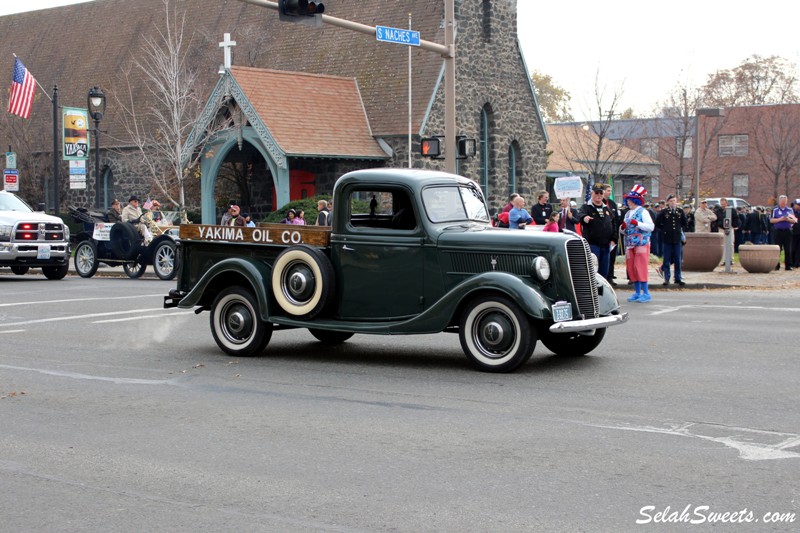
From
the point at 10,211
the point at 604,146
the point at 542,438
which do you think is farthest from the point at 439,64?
the point at 542,438

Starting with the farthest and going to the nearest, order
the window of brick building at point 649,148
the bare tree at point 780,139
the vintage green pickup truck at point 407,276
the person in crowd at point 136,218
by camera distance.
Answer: the window of brick building at point 649,148 → the bare tree at point 780,139 → the person in crowd at point 136,218 → the vintage green pickup truck at point 407,276

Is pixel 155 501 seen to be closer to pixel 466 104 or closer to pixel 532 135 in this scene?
pixel 466 104

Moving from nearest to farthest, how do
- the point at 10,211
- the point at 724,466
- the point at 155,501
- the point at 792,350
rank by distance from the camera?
the point at 155,501
the point at 724,466
the point at 792,350
the point at 10,211

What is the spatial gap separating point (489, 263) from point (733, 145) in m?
62.1

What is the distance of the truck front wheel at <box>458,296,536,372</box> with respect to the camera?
10141 millimetres

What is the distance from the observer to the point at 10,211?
25.6 m

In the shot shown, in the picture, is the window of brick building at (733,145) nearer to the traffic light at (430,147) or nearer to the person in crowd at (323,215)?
the person in crowd at (323,215)

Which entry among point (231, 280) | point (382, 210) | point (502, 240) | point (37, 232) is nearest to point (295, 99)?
point (37, 232)

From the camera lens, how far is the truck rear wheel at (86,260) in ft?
87.4

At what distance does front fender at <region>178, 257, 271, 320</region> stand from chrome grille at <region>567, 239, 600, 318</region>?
3404 mm

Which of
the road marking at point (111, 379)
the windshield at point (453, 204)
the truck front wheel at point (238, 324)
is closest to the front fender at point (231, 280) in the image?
the truck front wheel at point (238, 324)

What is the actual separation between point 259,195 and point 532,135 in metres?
11.5

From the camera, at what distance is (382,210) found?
37.4 feet

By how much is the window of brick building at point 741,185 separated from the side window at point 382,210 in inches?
2432
